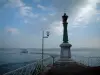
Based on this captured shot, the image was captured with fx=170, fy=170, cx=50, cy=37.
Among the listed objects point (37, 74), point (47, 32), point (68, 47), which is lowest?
point (37, 74)

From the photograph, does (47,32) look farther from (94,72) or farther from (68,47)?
(94,72)

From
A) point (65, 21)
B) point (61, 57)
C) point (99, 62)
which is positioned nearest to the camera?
point (99, 62)

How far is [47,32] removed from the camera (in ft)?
53.4

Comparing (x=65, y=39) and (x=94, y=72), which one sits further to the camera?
(x=65, y=39)

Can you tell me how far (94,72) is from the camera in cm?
850

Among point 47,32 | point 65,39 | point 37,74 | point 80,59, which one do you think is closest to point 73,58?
point 80,59

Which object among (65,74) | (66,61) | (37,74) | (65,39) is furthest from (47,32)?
(65,74)

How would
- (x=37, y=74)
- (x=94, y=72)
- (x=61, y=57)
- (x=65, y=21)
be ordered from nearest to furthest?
(x=94, y=72) < (x=37, y=74) < (x=61, y=57) < (x=65, y=21)

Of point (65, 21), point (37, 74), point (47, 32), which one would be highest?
point (65, 21)

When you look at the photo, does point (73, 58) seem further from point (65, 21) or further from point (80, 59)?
point (65, 21)

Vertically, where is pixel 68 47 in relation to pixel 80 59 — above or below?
above

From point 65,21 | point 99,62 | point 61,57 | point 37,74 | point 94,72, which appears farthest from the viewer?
point 65,21

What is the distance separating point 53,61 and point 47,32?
9.30 ft

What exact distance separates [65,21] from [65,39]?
1891mm
